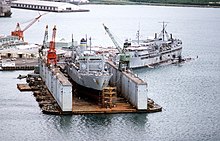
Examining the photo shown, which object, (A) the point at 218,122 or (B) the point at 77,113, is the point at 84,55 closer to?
(B) the point at 77,113

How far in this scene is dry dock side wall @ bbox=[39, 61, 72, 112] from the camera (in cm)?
1900

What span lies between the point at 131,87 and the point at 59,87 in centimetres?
210

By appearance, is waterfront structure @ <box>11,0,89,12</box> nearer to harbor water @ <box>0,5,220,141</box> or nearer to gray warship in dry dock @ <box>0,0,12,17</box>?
gray warship in dry dock @ <box>0,0,12,17</box>

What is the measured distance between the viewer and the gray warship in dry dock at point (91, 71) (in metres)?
20.5

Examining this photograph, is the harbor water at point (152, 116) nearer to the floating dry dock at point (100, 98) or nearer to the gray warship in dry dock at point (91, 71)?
the floating dry dock at point (100, 98)

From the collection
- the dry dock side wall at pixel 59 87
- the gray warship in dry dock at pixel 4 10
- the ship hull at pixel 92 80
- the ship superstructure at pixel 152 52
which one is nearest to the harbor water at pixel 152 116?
the dry dock side wall at pixel 59 87

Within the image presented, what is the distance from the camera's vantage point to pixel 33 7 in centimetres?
7469

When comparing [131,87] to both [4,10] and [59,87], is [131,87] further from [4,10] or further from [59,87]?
[4,10]

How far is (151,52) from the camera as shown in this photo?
101 feet

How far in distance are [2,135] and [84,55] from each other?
515 centimetres

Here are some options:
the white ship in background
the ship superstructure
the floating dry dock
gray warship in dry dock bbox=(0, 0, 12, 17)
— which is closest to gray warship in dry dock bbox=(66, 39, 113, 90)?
the floating dry dock

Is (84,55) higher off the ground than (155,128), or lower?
higher

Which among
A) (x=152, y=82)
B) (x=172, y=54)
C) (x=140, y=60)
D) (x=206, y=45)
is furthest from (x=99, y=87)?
(x=206, y=45)

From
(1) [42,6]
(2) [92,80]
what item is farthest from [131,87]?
(1) [42,6]
